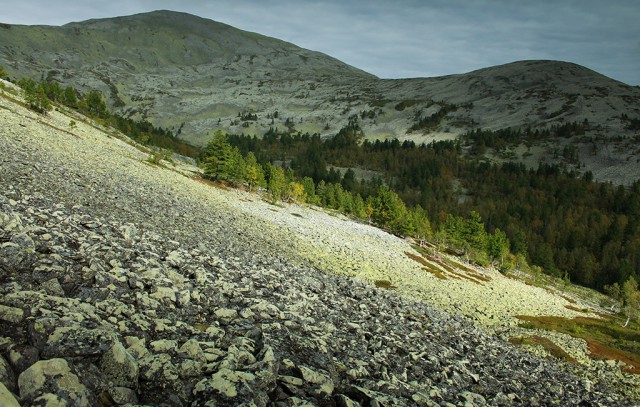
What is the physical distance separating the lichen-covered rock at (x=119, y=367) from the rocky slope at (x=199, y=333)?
2cm

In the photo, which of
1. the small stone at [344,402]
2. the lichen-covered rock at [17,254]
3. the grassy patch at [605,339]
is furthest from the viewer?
the grassy patch at [605,339]

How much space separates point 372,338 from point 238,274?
6412mm

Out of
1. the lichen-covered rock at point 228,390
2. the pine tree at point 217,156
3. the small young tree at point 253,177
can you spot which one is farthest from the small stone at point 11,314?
the small young tree at point 253,177

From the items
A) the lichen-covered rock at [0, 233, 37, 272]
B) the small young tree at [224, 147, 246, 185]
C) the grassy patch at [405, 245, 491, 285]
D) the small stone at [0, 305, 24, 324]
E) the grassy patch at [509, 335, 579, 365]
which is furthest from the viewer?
the small young tree at [224, 147, 246, 185]

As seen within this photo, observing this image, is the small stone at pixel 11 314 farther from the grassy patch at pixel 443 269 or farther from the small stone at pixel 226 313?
the grassy patch at pixel 443 269

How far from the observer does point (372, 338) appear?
1455 cm

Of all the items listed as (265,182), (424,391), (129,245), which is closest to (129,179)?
(129,245)

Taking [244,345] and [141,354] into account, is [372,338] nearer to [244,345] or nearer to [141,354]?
[244,345]

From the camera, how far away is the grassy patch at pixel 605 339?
31.3 m

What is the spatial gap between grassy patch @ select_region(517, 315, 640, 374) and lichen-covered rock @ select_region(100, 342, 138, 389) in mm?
35247

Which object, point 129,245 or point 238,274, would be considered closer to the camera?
point 129,245

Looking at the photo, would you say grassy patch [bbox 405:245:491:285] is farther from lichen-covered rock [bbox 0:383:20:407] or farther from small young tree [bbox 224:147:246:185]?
lichen-covered rock [bbox 0:383:20:407]

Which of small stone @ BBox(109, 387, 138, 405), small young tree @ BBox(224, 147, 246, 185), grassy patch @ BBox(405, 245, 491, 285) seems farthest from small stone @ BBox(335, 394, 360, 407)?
small young tree @ BBox(224, 147, 246, 185)

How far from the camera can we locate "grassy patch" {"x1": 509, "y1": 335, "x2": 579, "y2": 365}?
2659 centimetres
